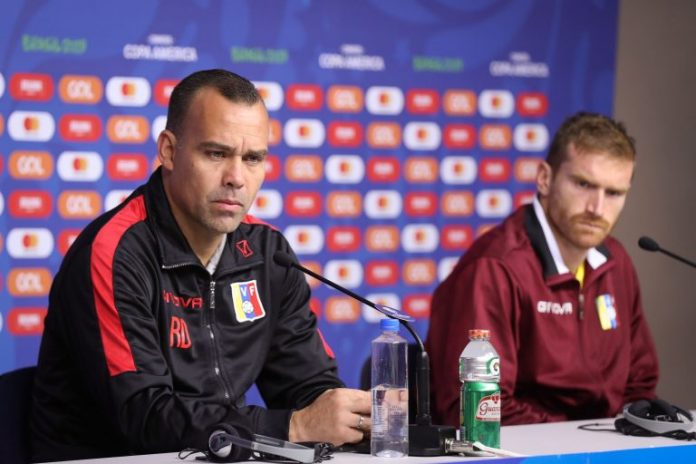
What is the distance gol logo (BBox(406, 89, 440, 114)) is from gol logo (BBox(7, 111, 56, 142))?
123cm

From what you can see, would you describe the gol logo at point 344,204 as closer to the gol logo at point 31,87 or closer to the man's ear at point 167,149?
the gol logo at point 31,87

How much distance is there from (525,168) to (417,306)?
0.66 metres

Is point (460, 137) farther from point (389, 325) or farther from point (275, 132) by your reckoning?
point (389, 325)

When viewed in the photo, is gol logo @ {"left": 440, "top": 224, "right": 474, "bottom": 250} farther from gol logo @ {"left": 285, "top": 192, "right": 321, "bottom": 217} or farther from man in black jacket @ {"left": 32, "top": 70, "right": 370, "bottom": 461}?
man in black jacket @ {"left": 32, "top": 70, "right": 370, "bottom": 461}

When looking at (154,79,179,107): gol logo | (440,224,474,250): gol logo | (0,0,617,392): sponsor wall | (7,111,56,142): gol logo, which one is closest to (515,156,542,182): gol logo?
(0,0,617,392): sponsor wall

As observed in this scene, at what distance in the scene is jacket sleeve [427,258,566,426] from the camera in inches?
110

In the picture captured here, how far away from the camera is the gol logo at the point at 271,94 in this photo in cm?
361

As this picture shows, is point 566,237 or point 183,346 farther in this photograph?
point 566,237

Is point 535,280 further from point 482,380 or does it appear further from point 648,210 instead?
point 648,210

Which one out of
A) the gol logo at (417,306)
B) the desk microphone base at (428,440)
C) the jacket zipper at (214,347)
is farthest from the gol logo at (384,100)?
the desk microphone base at (428,440)

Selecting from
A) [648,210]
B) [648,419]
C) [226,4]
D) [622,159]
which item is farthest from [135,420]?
[648,210]

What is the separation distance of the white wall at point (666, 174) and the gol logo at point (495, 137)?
0.57 metres

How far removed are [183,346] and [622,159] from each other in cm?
137

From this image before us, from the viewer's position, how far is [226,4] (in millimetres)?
3545
